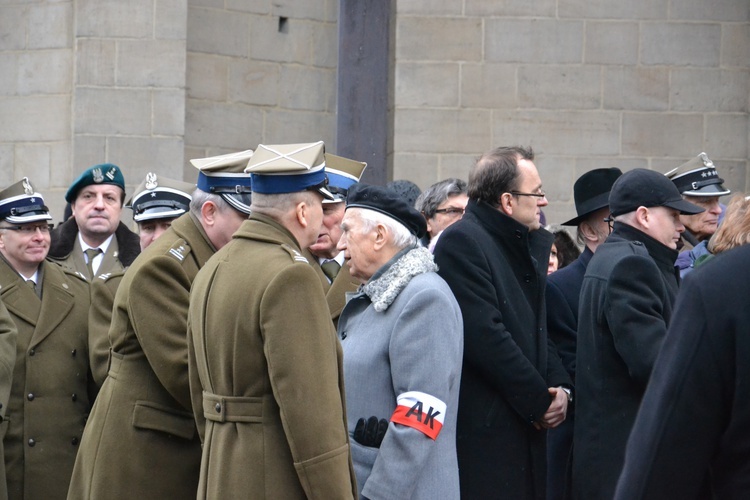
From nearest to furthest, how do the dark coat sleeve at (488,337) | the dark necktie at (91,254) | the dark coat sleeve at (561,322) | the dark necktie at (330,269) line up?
the dark coat sleeve at (488,337) < the dark coat sleeve at (561,322) < the dark necktie at (330,269) < the dark necktie at (91,254)

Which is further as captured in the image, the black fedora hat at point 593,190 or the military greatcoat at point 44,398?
the black fedora hat at point 593,190

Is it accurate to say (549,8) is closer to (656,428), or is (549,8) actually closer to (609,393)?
(609,393)

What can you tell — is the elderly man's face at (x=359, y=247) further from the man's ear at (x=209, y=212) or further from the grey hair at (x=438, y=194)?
the grey hair at (x=438, y=194)

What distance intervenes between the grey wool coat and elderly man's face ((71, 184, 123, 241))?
2.44m

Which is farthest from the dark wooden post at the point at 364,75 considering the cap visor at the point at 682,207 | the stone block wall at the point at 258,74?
the stone block wall at the point at 258,74

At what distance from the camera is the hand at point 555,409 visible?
4281mm

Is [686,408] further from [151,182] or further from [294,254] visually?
[151,182]

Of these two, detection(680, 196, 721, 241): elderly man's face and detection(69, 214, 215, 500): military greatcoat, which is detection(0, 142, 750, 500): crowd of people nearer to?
detection(69, 214, 215, 500): military greatcoat

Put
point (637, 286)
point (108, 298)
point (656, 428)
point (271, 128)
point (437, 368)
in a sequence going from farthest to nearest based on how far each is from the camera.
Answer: point (271, 128)
point (108, 298)
point (637, 286)
point (437, 368)
point (656, 428)

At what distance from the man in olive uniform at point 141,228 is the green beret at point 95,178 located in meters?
0.42

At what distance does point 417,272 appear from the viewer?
12.7 feet

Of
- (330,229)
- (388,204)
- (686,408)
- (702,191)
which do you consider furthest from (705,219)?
(686,408)

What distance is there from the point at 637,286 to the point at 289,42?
18.4 ft

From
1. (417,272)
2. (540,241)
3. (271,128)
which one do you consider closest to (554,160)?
(271,128)
